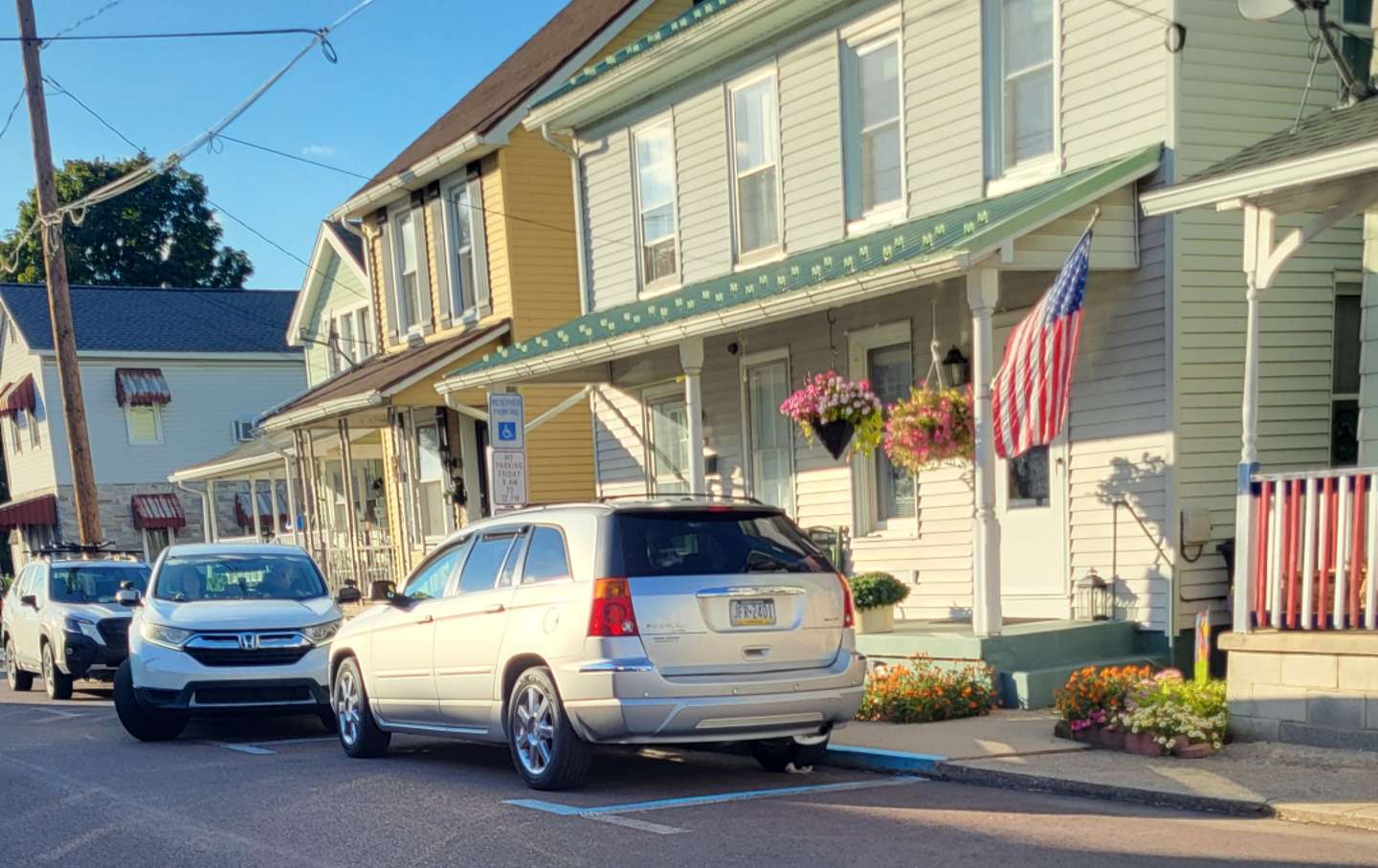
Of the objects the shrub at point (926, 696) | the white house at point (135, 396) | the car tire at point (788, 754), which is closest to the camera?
the car tire at point (788, 754)

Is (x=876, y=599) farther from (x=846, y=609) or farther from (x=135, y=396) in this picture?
(x=135, y=396)

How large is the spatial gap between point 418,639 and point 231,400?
32.7 meters

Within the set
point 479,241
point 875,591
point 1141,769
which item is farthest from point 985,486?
point 479,241

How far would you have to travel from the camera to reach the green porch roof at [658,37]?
49.5 feet

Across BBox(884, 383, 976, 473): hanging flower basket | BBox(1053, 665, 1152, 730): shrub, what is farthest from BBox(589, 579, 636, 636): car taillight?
BBox(884, 383, 976, 473): hanging flower basket

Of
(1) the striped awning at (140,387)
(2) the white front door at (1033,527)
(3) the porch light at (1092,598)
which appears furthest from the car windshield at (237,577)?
(1) the striped awning at (140,387)

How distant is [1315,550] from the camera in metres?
8.59

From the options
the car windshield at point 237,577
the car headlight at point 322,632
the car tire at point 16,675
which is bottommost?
the car tire at point 16,675

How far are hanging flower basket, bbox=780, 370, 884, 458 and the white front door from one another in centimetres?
126

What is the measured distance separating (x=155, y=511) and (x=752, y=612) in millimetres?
34511

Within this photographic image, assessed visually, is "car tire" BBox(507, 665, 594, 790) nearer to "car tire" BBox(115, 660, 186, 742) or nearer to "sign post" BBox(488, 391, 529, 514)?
"car tire" BBox(115, 660, 186, 742)

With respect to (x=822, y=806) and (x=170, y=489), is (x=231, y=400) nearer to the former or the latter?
(x=170, y=489)

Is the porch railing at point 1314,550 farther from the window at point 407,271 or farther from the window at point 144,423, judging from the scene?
the window at point 144,423

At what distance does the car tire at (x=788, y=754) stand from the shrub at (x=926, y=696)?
142 cm
